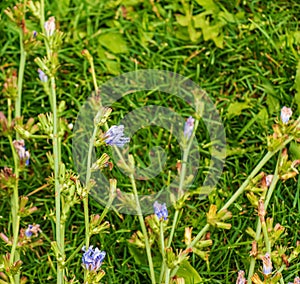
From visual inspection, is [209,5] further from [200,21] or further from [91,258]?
[91,258]

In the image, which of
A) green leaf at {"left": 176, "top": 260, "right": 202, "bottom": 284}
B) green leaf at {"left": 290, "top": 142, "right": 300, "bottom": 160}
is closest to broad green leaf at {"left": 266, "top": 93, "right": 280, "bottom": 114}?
green leaf at {"left": 290, "top": 142, "right": 300, "bottom": 160}

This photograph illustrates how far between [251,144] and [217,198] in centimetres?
31

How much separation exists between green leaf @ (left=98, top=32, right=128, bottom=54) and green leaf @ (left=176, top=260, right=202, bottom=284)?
1.06 metres

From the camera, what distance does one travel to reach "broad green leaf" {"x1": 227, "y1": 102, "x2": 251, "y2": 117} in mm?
2945

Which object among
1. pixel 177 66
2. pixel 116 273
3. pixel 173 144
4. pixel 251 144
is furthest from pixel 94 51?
pixel 116 273

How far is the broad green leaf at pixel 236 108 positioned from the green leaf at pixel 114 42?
0.54 m

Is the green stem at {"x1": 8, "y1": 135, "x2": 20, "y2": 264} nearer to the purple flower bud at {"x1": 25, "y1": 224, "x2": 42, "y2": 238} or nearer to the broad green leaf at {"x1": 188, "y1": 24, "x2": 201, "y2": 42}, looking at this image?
the purple flower bud at {"x1": 25, "y1": 224, "x2": 42, "y2": 238}

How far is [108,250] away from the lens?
8.86ft

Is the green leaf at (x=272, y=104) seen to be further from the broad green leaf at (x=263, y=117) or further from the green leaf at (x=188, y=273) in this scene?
the green leaf at (x=188, y=273)

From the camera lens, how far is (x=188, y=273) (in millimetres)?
2521

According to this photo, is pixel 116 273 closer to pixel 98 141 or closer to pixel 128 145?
pixel 128 145

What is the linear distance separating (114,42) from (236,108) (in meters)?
0.63

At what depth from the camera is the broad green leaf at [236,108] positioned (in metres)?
2.95

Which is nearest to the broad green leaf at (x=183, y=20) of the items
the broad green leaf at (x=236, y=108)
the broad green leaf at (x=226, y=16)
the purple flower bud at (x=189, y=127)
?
the broad green leaf at (x=226, y=16)
